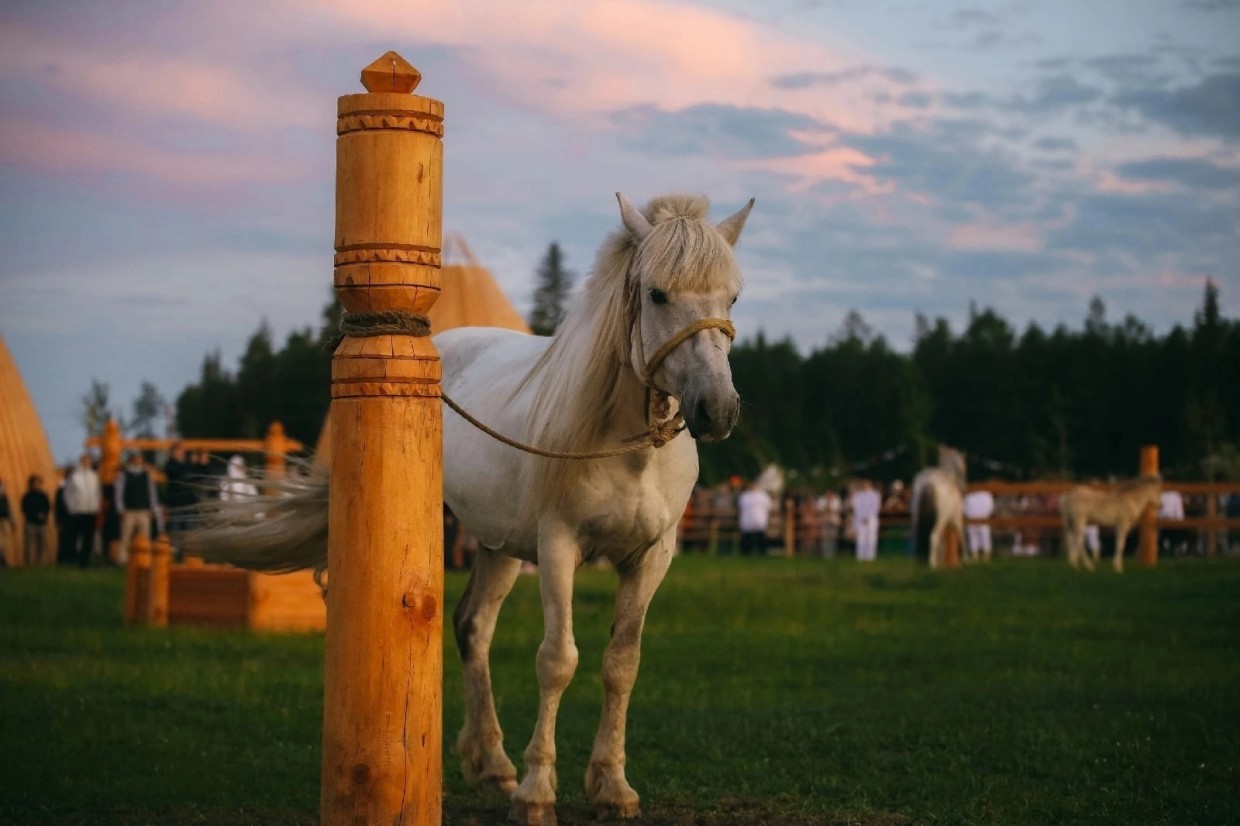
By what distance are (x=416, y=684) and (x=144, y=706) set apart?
652cm

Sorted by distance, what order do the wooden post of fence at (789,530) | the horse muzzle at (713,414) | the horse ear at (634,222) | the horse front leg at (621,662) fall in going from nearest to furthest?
the horse muzzle at (713,414), the horse ear at (634,222), the horse front leg at (621,662), the wooden post of fence at (789,530)

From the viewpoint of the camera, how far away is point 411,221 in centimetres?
445

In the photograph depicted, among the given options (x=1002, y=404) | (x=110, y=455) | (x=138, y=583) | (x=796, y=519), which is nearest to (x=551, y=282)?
(x=1002, y=404)

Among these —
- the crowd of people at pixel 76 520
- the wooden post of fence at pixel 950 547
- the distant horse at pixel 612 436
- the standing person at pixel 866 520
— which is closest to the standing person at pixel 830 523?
the standing person at pixel 866 520

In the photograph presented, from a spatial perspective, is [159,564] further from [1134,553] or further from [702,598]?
[1134,553]

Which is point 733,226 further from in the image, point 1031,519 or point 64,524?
point 1031,519

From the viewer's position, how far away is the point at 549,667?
6.71 meters

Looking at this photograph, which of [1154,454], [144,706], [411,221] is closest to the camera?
[411,221]

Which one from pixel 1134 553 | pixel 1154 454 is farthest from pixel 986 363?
pixel 1154 454

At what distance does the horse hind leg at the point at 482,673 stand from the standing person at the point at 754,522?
100ft

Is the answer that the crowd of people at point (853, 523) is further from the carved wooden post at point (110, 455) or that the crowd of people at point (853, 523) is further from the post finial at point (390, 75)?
the post finial at point (390, 75)

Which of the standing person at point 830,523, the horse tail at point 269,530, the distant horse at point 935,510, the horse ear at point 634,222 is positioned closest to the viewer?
the horse ear at point 634,222

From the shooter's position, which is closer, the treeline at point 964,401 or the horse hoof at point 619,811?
the horse hoof at point 619,811

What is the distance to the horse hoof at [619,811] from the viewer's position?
22.0ft
